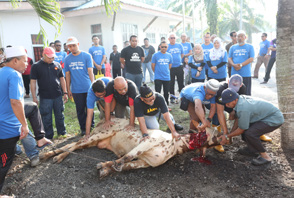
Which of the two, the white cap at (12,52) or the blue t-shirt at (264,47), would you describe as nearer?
the white cap at (12,52)

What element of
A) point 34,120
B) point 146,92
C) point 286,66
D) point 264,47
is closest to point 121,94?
point 146,92

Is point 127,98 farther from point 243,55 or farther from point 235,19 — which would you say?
point 235,19

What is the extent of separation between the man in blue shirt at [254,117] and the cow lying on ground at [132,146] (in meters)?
0.56

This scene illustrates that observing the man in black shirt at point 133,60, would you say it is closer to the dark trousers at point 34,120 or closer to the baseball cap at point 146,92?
the baseball cap at point 146,92

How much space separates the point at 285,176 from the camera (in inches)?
136

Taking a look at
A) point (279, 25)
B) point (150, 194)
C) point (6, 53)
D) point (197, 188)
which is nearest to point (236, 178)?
point (197, 188)

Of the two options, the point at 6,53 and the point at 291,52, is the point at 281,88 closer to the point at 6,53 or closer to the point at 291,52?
the point at 291,52

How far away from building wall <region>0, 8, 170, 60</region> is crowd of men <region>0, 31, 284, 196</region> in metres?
4.34

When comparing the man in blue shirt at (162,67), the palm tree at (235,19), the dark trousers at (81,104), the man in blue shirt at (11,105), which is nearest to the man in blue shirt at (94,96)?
the dark trousers at (81,104)

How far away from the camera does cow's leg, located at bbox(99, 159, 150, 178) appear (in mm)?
3572

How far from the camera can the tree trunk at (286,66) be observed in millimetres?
3936

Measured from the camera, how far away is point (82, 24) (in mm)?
12859

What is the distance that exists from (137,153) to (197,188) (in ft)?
3.35

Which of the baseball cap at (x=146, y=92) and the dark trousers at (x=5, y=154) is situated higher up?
the baseball cap at (x=146, y=92)
